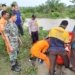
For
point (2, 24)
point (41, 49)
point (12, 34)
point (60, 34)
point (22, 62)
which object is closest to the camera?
point (60, 34)

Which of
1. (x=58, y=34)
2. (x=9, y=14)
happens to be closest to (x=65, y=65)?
(x=58, y=34)

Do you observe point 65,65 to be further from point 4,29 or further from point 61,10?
point 61,10

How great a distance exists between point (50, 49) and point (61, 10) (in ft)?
121

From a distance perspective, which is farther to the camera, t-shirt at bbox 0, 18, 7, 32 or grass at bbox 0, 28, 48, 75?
grass at bbox 0, 28, 48, 75

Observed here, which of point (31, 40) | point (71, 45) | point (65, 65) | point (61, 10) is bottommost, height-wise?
point (61, 10)

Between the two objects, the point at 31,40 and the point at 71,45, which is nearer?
the point at 71,45

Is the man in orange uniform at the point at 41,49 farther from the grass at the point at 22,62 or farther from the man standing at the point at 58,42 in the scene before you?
the grass at the point at 22,62

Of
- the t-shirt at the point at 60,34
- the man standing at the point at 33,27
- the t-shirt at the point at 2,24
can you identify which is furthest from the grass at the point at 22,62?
the t-shirt at the point at 60,34

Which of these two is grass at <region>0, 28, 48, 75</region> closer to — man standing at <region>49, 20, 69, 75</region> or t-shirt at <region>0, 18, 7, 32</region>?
man standing at <region>49, 20, 69, 75</region>

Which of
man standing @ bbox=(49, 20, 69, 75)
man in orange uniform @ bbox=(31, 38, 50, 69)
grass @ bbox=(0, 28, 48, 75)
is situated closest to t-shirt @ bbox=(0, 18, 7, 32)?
man in orange uniform @ bbox=(31, 38, 50, 69)

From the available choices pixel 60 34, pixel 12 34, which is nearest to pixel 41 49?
pixel 60 34

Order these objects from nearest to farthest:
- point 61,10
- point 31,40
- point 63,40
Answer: point 63,40
point 31,40
point 61,10

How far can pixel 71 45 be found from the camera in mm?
8250

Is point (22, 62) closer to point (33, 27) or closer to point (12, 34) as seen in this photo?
point (12, 34)
